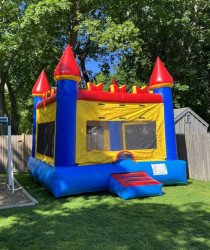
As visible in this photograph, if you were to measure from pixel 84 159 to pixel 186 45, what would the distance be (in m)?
15.2

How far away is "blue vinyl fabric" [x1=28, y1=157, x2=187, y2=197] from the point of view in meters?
8.75

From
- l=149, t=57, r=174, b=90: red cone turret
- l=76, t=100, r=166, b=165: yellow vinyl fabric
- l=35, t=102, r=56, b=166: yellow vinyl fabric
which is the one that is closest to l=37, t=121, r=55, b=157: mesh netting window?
l=35, t=102, r=56, b=166: yellow vinyl fabric

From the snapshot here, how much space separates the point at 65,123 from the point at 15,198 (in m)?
2.35

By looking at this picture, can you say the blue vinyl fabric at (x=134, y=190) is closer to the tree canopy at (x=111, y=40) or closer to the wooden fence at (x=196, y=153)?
the wooden fence at (x=196, y=153)

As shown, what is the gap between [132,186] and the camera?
339 inches

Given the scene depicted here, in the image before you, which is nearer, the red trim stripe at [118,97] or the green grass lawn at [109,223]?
the green grass lawn at [109,223]

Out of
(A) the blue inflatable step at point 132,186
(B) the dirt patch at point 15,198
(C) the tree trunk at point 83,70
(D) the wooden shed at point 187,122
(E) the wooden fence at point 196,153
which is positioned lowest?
(B) the dirt patch at point 15,198

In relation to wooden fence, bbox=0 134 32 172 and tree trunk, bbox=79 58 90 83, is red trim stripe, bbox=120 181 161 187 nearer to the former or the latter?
wooden fence, bbox=0 134 32 172

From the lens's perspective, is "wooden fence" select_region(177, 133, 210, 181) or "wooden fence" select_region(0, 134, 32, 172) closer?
"wooden fence" select_region(177, 133, 210, 181)

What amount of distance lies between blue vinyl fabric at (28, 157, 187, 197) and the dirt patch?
2.16 feet

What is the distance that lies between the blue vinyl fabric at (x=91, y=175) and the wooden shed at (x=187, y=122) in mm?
3647

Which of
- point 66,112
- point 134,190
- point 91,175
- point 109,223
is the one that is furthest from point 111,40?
point 109,223

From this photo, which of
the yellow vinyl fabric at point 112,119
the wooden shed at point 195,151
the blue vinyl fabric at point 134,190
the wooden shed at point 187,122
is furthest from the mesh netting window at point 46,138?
the wooden shed at point 187,122

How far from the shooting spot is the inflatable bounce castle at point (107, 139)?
354 inches
